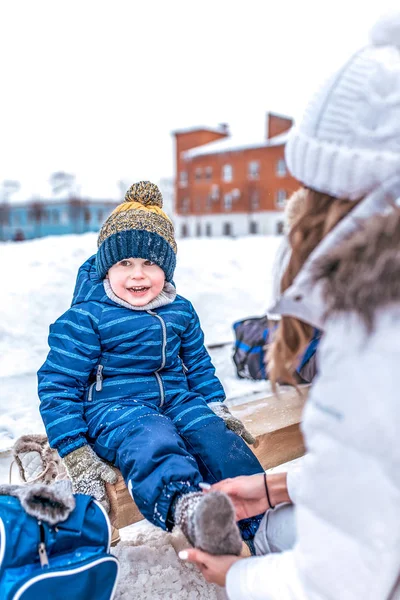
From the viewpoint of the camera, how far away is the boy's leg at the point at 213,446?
216 cm

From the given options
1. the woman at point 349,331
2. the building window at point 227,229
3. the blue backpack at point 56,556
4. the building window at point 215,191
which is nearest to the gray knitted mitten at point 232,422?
the blue backpack at point 56,556

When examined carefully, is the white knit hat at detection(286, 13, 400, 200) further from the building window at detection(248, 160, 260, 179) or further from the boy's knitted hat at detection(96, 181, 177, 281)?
the building window at detection(248, 160, 260, 179)

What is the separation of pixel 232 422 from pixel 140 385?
453 millimetres

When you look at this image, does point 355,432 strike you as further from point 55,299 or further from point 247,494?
point 55,299

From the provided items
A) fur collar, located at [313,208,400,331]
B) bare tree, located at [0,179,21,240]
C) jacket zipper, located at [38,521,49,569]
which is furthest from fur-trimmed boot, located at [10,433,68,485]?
bare tree, located at [0,179,21,240]

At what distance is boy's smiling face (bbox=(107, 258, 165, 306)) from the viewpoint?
2611 mm

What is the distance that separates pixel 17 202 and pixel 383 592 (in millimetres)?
52851

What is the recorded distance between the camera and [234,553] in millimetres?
1539

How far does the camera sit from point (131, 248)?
2.64 meters

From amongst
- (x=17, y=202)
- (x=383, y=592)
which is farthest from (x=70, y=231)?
(x=383, y=592)

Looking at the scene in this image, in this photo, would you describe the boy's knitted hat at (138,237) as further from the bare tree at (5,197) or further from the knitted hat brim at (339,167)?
the bare tree at (5,197)

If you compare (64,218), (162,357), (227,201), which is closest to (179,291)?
(162,357)

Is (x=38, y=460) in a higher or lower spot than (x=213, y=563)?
lower

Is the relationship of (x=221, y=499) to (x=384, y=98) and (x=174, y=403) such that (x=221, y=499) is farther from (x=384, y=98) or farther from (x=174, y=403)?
(x=384, y=98)
